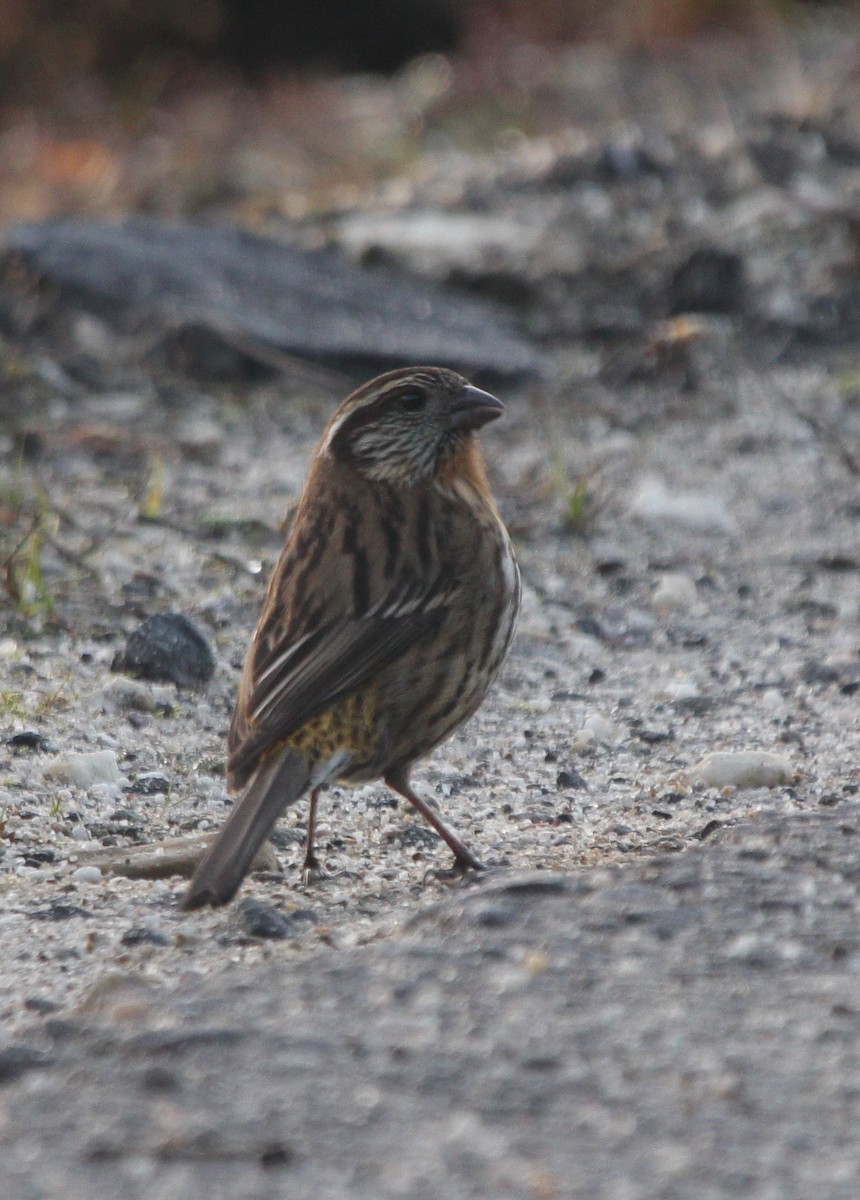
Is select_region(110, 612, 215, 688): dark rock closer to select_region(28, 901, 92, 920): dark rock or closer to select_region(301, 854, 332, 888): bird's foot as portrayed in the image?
select_region(301, 854, 332, 888): bird's foot

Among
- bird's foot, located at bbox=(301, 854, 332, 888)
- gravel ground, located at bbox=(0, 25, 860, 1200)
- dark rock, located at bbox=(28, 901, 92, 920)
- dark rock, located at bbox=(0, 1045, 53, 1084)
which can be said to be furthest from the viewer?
bird's foot, located at bbox=(301, 854, 332, 888)

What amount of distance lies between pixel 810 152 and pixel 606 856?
8072mm

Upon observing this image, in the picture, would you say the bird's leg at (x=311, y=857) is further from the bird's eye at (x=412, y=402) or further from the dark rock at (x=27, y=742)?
the bird's eye at (x=412, y=402)

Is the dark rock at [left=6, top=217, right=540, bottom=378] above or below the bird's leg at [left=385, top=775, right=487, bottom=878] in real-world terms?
above

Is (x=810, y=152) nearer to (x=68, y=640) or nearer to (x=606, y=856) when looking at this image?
(x=68, y=640)

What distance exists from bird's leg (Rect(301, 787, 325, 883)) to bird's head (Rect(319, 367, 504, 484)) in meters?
0.93

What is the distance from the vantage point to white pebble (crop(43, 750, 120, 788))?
5.45 m

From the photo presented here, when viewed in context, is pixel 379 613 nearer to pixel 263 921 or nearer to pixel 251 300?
pixel 263 921

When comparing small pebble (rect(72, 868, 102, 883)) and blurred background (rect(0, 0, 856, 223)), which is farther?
blurred background (rect(0, 0, 856, 223))

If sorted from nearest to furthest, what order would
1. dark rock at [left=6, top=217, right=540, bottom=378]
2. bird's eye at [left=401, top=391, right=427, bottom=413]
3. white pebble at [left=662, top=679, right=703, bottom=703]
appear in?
bird's eye at [left=401, top=391, right=427, bottom=413] < white pebble at [left=662, top=679, right=703, bottom=703] < dark rock at [left=6, top=217, right=540, bottom=378]

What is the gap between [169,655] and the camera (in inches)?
243

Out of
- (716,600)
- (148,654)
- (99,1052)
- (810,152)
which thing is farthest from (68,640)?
(810,152)

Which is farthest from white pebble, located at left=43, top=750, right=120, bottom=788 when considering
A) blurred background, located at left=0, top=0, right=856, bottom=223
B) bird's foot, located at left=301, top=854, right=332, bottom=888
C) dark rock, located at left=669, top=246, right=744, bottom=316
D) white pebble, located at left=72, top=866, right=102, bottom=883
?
blurred background, located at left=0, top=0, right=856, bottom=223

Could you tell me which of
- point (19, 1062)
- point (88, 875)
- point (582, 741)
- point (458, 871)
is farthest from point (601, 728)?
point (19, 1062)
